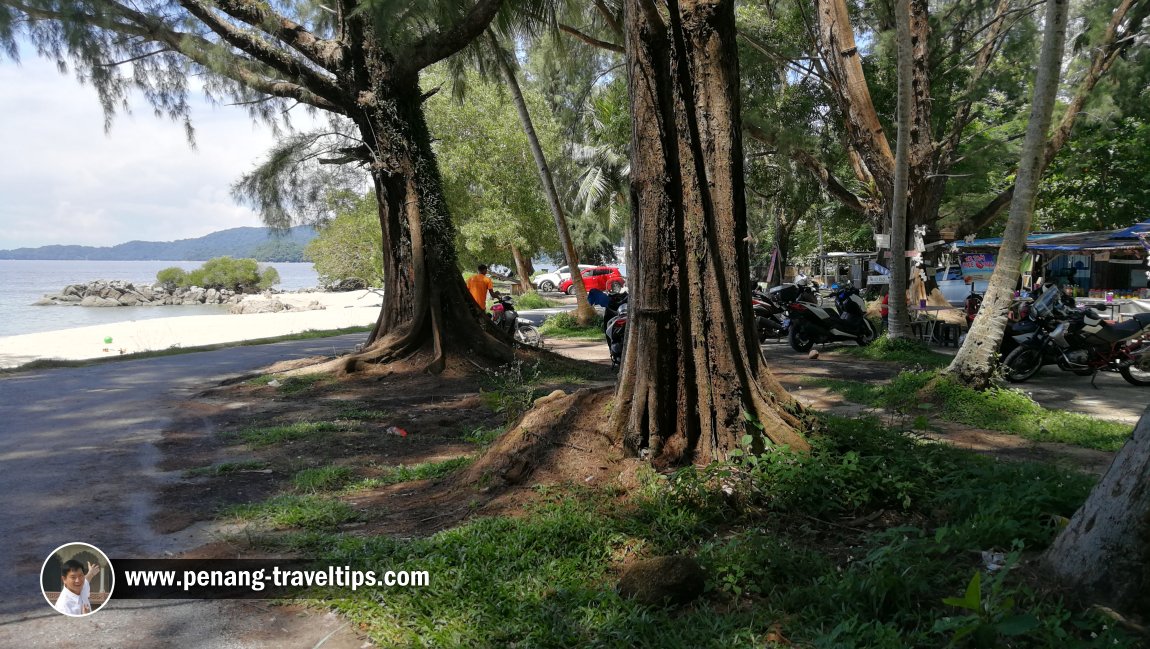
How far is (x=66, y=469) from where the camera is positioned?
625cm

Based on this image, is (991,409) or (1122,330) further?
(1122,330)

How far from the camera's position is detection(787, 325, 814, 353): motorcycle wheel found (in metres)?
14.3

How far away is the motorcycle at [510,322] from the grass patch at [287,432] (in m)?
5.87

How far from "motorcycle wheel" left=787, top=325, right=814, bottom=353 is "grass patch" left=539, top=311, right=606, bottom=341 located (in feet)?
15.9

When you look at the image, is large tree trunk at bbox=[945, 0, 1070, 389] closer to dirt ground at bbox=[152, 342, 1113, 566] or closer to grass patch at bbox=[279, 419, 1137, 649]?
dirt ground at bbox=[152, 342, 1113, 566]

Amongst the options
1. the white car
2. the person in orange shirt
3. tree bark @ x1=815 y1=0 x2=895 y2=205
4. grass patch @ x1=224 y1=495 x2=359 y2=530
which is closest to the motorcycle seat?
tree bark @ x1=815 y1=0 x2=895 y2=205

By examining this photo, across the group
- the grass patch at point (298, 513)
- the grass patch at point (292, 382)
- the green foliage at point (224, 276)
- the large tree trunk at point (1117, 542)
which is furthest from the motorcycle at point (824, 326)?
the green foliage at point (224, 276)

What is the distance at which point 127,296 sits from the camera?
173ft

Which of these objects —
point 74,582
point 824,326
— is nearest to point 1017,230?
point 824,326

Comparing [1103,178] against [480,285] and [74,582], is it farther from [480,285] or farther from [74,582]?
[74,582]

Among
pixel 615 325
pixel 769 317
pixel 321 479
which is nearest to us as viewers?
pixel 321 479

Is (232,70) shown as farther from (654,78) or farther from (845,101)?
(845,101)

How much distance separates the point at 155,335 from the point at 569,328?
43.7ft

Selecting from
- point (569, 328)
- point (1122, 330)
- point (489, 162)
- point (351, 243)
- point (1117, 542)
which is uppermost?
point (489, 162)
